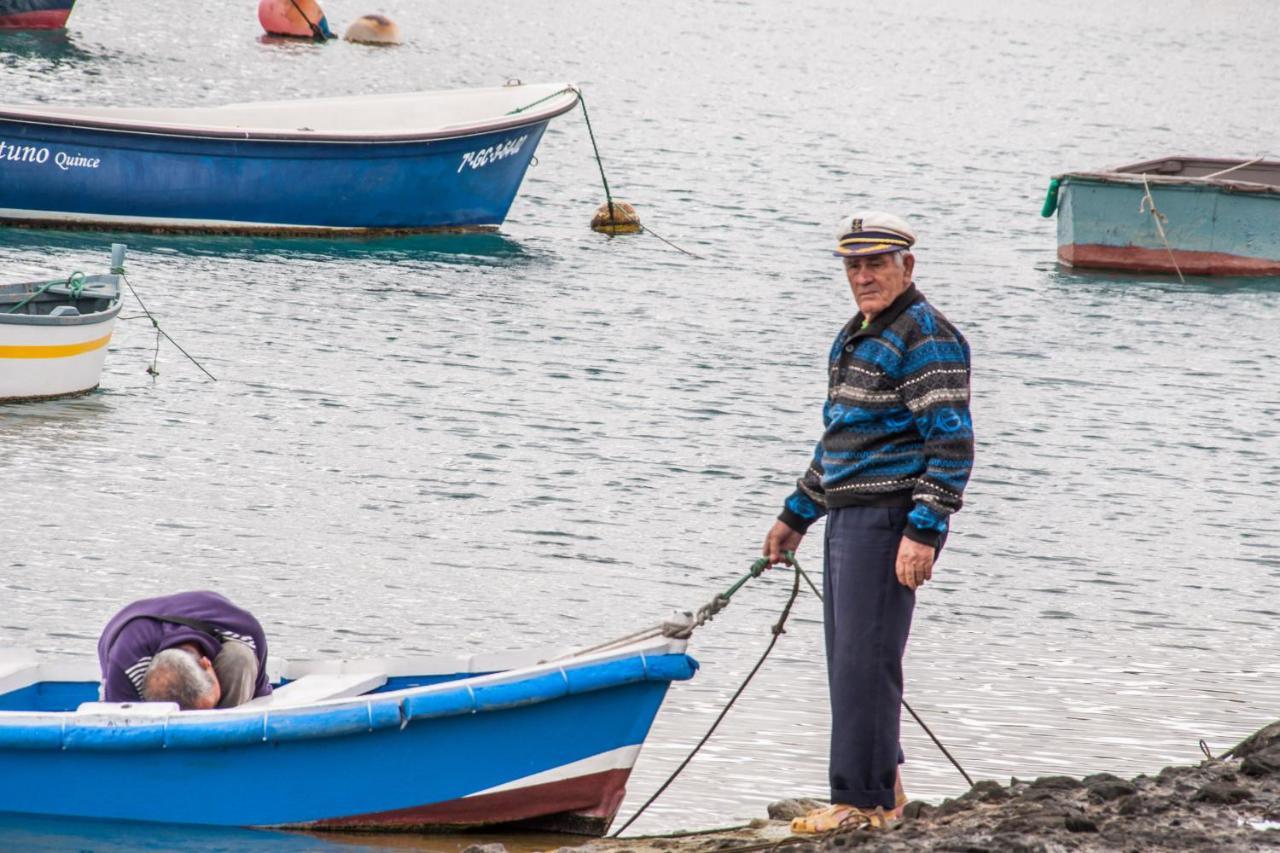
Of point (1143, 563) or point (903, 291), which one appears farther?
point (1143, 563)

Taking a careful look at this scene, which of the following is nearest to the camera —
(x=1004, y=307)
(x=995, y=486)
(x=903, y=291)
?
(x=903, y=291)

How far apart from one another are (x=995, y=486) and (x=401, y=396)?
4394mm

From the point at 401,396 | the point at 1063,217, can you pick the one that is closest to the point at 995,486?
the point at 401,396

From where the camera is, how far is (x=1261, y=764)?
5863mm

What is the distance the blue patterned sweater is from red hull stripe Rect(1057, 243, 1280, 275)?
17.8 meters

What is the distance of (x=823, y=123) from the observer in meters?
38.6

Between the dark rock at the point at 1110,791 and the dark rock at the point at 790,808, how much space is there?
3.05ft

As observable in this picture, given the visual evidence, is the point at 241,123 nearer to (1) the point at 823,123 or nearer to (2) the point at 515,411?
(2) the point at 515,411

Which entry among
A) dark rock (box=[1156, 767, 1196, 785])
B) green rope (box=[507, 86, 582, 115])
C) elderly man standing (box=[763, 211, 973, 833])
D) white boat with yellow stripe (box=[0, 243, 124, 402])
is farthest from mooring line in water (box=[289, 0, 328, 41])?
elderly man standing (box=[763, 211, 973, 833])

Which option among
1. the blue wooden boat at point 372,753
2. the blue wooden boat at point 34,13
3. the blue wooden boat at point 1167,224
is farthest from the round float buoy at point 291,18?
the blue wooden boat at point 372,753

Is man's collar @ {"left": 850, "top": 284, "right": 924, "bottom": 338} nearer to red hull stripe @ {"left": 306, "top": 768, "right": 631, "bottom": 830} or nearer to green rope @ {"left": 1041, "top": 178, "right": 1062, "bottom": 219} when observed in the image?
red hull stripe @ {"left": 306, "top": 768, "right": 631, "bottom": 830}

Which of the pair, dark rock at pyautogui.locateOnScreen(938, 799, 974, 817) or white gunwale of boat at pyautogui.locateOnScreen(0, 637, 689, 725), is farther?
white gunwale of boat at pyautogui.locateOnScreen(0, 637, 689, 725)

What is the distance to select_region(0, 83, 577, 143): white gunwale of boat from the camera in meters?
19.8

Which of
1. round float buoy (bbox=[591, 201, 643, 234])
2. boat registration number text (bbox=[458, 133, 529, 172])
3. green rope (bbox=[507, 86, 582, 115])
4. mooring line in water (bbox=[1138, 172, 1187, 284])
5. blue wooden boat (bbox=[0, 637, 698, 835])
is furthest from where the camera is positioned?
round float buoy (bbox=[591, 201, 643, 234])
